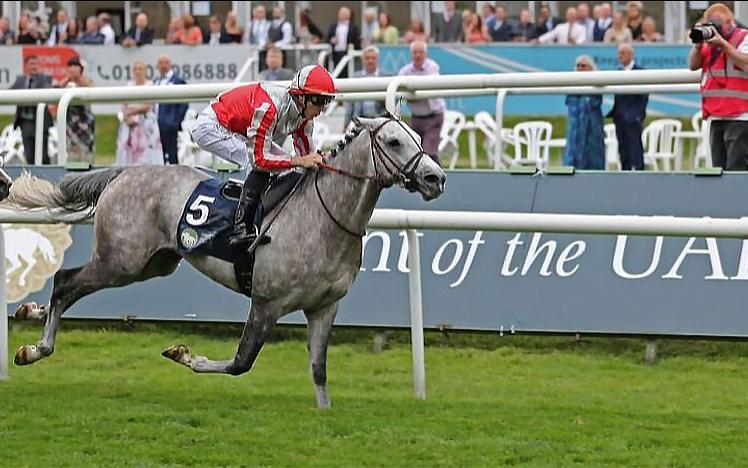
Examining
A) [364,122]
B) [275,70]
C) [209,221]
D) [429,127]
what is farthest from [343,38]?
[364,122]

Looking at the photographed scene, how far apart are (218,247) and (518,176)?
2498 mm

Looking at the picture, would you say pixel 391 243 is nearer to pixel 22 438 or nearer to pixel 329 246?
pixel 329 246

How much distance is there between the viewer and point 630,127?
13281 millimetres

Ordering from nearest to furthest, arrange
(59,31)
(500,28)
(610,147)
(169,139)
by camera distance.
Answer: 1. (169,139)
2. (610,147)
3. (500,28)
4. (59,31)

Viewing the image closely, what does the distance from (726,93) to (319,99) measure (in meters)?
3.73

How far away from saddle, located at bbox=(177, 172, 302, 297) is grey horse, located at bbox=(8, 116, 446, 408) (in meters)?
0.05

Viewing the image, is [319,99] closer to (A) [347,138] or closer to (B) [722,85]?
(A) [347,138]

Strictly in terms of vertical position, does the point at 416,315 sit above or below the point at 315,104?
below

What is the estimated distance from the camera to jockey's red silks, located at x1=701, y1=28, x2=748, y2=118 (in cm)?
1001

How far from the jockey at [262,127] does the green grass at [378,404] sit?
3.21 feet

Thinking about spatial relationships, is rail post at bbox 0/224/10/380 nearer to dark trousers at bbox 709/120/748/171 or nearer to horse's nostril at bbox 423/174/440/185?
horse's nostril at bbox 423/174/440/185

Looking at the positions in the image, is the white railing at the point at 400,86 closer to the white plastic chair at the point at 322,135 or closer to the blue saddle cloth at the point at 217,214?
the blue saddle cloth at the point at 217,214

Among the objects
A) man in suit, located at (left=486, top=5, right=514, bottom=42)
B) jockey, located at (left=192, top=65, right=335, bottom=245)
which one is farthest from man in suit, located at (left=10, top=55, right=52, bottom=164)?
man in suit, located at (left=486, top=5, right=514, bottom=42)

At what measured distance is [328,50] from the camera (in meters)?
23.3
